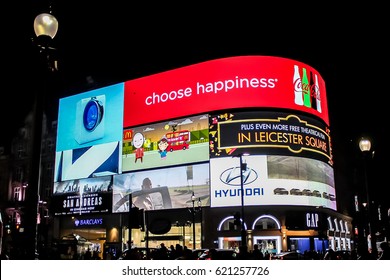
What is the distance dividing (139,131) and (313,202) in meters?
19.7

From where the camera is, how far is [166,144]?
45719 millimetres

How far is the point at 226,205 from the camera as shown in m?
41.2

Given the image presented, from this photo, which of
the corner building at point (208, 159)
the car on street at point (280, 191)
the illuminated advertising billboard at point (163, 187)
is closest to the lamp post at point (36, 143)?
the corner building at point (208, 159)

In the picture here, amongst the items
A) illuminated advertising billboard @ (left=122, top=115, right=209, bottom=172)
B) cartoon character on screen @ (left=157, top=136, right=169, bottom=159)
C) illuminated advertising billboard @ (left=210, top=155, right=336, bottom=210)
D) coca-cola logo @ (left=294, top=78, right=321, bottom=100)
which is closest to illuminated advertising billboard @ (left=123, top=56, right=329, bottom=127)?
coca-cola logo @ (left=294, top=78, right=321, bottom=100)

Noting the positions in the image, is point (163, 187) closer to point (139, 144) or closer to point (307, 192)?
point (139, 144)

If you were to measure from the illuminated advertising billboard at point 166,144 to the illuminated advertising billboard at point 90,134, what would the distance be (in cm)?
172

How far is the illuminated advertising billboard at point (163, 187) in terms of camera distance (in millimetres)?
42906

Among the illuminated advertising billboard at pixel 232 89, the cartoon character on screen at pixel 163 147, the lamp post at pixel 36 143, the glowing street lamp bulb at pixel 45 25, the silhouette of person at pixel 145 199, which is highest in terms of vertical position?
the illuminated advertising billboard at pixel 232 89

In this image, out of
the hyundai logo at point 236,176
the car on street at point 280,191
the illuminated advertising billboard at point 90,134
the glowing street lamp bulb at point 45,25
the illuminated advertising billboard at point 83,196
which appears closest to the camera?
the glowing street lamp bulb at point 45,25

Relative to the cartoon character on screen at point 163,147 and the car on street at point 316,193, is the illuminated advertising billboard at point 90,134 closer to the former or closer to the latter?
the cartoon character on screen at point 163,147

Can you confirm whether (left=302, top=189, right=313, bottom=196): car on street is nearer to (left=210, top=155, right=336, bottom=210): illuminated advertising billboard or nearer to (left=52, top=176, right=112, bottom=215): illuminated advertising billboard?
(left=210, top=155, right=336, bottom=210): illuminated advertising billboard

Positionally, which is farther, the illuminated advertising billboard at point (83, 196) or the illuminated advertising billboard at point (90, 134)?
the illuminated advertising billboard at point (90, 134)

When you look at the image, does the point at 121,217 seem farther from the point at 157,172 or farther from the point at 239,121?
the point at 239,121
